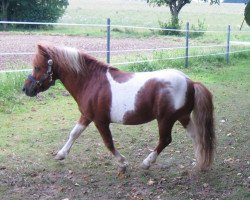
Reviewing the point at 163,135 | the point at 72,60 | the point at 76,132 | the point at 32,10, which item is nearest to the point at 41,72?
the point at 72,60

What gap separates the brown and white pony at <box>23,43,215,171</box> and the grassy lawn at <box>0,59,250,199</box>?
256mm

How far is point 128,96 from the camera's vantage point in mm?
4168

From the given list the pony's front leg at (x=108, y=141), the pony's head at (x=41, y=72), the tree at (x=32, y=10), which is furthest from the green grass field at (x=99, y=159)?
the tree at (x=32, y=10)

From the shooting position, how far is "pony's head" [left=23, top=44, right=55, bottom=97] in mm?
4379

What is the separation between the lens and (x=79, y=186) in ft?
13.4

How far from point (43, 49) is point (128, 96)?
980 mm

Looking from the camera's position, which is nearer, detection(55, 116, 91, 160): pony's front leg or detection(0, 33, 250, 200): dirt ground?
detection(0, 33, 250, 200): dirt ground

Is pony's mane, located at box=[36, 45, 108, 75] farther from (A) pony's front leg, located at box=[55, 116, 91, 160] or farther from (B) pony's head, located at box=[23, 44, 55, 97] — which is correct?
(A) pony's front leg, located at box=[55, 116, 91, 160]

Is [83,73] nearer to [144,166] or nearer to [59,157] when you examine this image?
[59,157]

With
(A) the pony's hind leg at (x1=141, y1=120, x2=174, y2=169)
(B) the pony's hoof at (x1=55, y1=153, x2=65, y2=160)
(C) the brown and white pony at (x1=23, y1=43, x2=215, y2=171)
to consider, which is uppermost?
(C) the brown and white pony at (x1=23, y1=43, x2=215, y2=171)

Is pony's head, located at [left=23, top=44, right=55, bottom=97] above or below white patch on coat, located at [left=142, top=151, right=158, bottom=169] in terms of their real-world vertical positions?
above

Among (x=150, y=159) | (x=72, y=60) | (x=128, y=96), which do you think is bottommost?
(x=150, y=159)

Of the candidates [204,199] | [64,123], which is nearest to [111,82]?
[204,199]

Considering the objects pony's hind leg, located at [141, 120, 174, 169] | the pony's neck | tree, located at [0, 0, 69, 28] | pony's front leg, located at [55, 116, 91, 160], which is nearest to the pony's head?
the pony's neck
